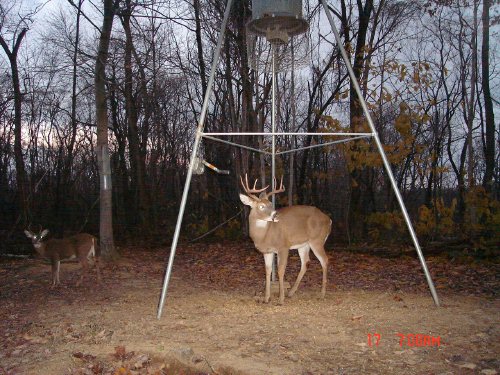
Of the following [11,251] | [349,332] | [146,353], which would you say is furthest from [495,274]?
[11,251]

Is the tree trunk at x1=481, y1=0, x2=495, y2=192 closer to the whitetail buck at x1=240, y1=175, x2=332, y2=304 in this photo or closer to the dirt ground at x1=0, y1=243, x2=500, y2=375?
the dirt ground at x1=0, y1=243, x2=500, y2=375

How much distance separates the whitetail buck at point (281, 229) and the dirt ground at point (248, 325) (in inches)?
23.7

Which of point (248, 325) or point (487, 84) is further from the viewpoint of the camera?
point (487, 84)

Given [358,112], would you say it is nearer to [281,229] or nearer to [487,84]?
[487,84]

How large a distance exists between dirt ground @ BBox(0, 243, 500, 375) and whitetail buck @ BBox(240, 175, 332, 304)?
60 cm

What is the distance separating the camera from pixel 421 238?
13.6 metres

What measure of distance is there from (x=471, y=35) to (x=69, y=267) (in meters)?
16.9

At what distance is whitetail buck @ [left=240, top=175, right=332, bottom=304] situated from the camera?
6.73 meters

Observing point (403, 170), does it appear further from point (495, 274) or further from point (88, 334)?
point (88, 334)

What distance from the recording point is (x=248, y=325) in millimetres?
5492

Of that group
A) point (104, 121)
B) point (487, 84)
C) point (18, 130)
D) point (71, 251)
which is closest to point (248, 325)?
point (71, 251)

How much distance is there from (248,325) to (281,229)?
1.77 m
